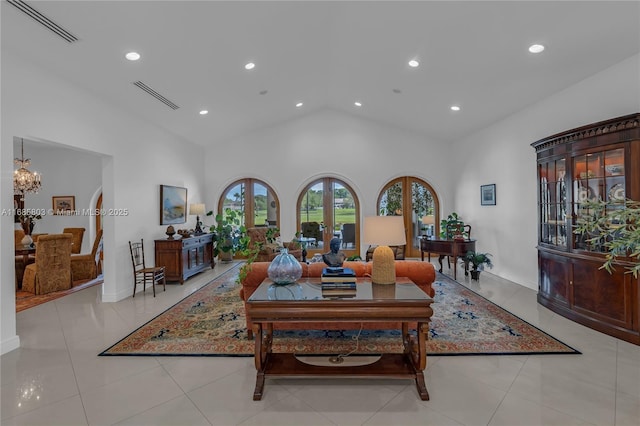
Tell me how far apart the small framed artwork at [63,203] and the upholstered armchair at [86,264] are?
220 cm

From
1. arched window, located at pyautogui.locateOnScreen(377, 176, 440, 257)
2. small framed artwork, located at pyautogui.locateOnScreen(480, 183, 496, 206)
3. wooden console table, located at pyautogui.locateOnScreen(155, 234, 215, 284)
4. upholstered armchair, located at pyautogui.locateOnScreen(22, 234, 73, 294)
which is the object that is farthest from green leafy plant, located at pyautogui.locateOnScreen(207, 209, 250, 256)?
small framed artwork, located at pyautogui.locateOnScreen(480, 183, 496, 206)

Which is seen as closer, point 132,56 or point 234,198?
point 132,56

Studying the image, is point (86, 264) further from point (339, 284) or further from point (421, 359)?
point (421, 359)

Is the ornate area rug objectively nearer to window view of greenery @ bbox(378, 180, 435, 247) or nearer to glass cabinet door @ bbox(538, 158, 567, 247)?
glass cabinet door @ bbox(538, 158, 567, 247)

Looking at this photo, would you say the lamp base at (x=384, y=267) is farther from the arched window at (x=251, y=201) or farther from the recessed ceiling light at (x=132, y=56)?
the arched window at (x=251, y=201)

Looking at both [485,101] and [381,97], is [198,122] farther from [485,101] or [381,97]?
[485,101]

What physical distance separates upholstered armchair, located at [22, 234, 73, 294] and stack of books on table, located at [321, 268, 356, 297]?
5274 mm

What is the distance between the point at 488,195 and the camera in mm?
6594

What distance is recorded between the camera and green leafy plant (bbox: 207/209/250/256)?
782 cm

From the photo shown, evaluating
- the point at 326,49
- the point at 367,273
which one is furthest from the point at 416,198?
Result: the point at 367,273

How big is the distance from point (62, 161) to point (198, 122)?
Result: 4079 mm

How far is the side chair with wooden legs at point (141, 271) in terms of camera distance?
5172mm

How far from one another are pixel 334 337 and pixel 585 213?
319 cm

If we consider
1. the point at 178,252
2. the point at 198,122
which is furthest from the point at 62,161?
the point at 178,252
